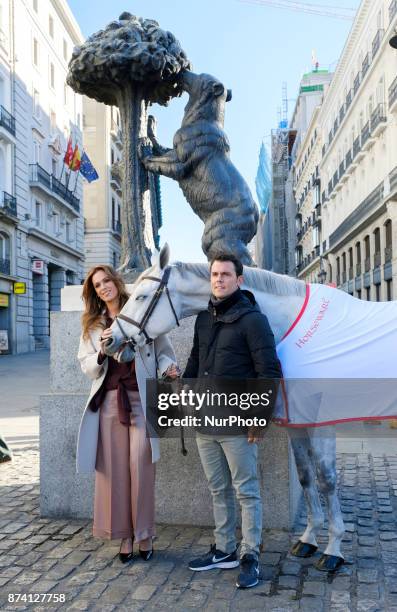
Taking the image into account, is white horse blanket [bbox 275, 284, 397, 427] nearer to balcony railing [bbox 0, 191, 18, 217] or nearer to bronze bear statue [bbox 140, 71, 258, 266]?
bronze bear statue [bbox 140, 71, 258, 266]

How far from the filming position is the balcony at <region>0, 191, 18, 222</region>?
25197mm

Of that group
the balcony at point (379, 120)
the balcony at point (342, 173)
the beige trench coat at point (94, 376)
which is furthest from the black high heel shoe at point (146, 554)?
the balcony at point (342, 173)

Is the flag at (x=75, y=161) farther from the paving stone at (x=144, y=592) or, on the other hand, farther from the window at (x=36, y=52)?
the paving stone at (x=144, y=592)

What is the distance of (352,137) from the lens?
39656 millimetres

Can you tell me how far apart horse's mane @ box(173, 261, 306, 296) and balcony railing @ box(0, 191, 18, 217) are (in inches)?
933

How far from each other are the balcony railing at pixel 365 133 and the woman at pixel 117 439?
3315cm

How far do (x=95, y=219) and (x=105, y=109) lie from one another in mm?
8322

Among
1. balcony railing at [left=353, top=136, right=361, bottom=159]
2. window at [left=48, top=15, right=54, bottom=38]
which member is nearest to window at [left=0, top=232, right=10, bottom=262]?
window at [left=48, top=15, right=54, bottom=38]

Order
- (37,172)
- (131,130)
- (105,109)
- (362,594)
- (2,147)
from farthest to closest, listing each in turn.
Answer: (105,109) < (37,172) < (2,147) < (131,130) < (362,594)

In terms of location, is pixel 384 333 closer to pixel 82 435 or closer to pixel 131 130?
pixel 82 435

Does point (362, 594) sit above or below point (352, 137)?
below

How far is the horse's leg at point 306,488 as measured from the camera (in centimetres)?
360

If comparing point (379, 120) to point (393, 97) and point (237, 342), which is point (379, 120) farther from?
point (237, 342)

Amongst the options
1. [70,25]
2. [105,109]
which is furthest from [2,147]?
[105,109]
